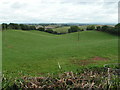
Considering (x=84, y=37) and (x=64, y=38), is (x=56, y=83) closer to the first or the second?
(x=64, y=38)

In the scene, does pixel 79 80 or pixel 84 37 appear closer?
pixel 79 80

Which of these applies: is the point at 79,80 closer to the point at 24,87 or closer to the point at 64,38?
the point at 24,87

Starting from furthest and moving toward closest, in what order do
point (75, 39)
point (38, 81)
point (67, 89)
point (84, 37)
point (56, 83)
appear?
point (84, 37) < point (75, 39) < point (38, 81) < point (56, 83) < point (67, 89)

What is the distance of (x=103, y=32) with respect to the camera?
107ft

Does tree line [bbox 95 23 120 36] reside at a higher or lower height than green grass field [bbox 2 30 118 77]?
higher

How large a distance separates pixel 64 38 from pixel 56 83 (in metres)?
24.4

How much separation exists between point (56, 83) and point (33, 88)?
46 cm

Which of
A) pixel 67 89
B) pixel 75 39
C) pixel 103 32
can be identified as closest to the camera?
pixel 67 89

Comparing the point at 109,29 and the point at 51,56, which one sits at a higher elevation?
the point at 109,29

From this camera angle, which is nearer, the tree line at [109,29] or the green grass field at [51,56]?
the green grass field at [51,56]

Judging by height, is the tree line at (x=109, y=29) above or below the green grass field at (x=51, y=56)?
above

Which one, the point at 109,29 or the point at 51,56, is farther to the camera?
the point at 109,29

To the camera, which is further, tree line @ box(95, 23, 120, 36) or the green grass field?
tree line @ box(95, 23, 120, 36)

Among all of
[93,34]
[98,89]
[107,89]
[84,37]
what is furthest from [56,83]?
[93,34]
